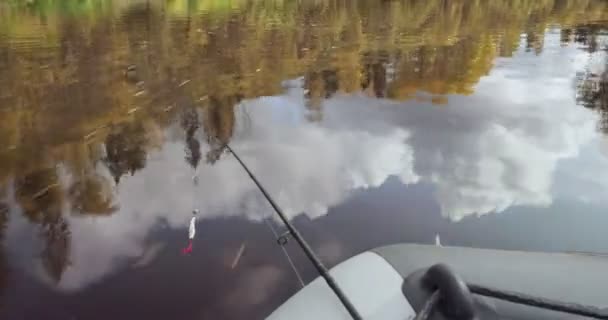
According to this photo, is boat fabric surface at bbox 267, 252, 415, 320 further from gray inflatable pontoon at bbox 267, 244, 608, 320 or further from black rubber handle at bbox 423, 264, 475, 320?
black rubber handle at bbox 423, 264, 475, 320

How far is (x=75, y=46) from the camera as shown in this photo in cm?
1491

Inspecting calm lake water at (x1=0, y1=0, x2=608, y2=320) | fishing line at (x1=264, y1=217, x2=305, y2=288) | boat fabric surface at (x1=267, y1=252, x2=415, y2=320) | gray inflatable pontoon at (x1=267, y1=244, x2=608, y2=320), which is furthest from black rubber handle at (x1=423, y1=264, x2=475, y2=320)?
calm lake water at (x1=0, y1=0, x2=608, y2=320)

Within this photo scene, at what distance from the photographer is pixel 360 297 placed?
211 centimetres

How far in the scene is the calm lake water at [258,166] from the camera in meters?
4.21

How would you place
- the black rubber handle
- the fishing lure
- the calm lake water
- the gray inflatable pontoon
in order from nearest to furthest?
the black rubber handle, the gray inflatable pontoon, the calm lake water, the fishing lure

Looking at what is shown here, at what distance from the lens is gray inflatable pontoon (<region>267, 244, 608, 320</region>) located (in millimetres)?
1895

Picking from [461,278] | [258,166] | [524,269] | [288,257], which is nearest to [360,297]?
[461,278]

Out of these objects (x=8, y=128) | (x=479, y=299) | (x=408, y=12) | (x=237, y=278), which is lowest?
(x=237, y=278)

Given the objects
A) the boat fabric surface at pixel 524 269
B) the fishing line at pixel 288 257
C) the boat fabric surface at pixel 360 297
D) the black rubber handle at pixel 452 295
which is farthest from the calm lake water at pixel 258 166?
the black rubber handle at pixel 452 295

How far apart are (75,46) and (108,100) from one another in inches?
289

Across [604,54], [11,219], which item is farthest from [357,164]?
[604,54]

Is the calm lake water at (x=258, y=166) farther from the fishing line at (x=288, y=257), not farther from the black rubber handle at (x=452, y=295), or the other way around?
the black rubber handle at (x=452, y=295)

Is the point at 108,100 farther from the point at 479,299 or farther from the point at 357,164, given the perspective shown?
the point at 479,299

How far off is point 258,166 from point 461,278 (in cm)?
458
